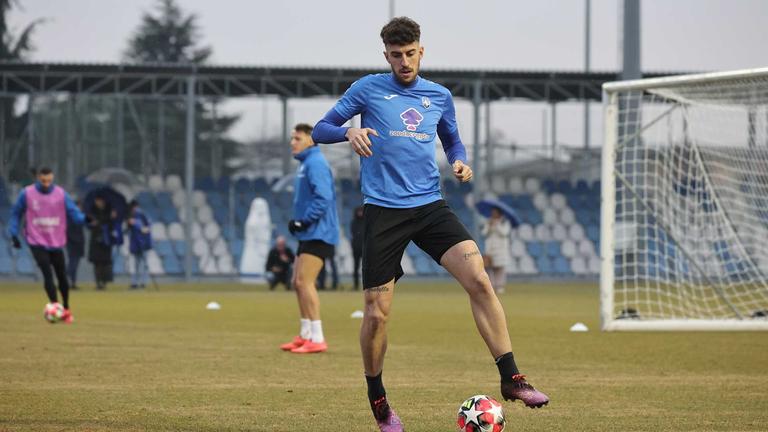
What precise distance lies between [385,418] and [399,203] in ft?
3.69

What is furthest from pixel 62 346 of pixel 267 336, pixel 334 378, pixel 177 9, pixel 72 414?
pixel 177 9

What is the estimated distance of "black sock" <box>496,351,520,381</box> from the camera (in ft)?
23.0

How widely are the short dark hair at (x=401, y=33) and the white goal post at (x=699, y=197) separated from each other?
8598mm

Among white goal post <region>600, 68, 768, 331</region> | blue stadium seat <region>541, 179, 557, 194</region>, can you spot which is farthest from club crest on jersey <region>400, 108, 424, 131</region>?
blue stadium seat <region>541, 179, 557, 194</region>

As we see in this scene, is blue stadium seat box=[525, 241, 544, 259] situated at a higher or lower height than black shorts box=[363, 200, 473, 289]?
lower

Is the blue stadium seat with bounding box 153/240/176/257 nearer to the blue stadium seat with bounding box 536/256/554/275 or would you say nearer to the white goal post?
the blue stadium seat with bounding box 536/256/554/275

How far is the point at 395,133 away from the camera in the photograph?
7.27 m

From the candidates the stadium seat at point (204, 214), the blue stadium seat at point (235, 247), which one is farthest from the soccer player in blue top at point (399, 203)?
the stadium seat at point (204, 214)

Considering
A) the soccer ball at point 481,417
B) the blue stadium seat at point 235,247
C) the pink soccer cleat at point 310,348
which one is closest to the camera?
the soccer ball at point 481,417

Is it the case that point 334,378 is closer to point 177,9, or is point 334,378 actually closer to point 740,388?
point 740,388

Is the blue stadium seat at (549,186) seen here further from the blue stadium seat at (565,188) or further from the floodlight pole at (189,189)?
the floodlight pole at (189,189)

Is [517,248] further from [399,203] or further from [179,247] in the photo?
[399,203]

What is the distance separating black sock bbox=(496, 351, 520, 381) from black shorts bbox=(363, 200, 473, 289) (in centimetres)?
64

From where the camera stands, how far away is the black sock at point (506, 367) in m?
7.01
